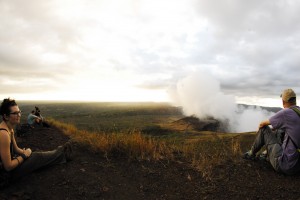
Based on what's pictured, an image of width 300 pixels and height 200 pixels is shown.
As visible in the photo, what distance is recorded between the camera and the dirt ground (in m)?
4.76

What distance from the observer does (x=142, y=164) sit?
Answer: 627cm

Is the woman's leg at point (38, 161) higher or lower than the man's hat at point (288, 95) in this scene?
lower

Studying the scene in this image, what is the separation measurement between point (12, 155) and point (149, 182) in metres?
2.75

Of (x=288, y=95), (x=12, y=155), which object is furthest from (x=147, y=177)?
(x=288, y=95)

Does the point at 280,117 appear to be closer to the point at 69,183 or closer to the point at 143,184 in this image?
the point at 143,184

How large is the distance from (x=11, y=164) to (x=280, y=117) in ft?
17.2

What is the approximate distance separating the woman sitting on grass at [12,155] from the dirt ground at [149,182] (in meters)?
0.18

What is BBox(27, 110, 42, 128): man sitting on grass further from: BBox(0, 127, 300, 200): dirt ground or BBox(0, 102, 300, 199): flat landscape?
BBox(0, 127, 300, 200): dirt ground

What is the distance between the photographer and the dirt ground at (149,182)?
187 inches

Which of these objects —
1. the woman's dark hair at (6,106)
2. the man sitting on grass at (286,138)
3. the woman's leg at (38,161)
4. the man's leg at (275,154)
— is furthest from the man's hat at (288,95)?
the woman's dark hair at (6,106)

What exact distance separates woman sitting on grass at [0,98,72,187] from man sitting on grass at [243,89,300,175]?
487 cm

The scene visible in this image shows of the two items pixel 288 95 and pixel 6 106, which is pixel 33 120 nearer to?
pixel 6 106

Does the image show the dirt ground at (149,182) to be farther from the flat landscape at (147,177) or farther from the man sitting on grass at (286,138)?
the man sitting on grass at (286,138)

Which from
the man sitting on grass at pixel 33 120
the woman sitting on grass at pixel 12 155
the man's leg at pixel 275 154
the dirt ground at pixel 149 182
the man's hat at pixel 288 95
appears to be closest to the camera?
the woman sitting on grass at pixel 12 155
